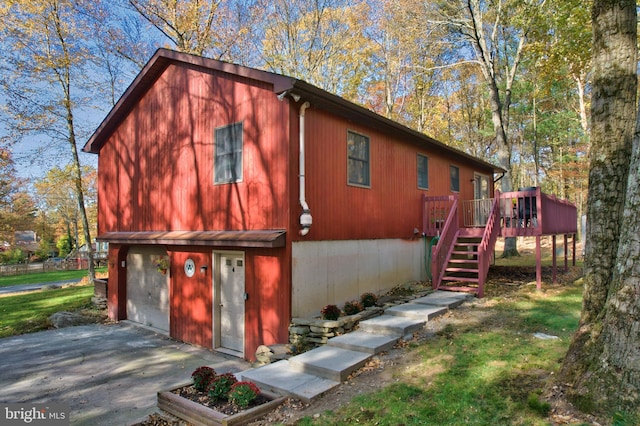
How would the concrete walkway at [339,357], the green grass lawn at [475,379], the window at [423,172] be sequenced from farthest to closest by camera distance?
the window at [423,172] → the concrete walkway at [339,357] → the green grass lawn at [475,379]

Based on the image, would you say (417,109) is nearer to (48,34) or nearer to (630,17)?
(48,34)

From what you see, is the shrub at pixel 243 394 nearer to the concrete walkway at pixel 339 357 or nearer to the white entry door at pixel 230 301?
the concrete walkway at pixel 339 357

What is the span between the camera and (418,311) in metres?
7.66

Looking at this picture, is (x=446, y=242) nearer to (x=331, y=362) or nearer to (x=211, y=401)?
(x=331, y=362)

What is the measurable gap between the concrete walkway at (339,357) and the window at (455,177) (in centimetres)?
671

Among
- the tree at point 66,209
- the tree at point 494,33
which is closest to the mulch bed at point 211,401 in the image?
the tree at point 494,33

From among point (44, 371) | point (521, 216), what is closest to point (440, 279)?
point (521, 216)

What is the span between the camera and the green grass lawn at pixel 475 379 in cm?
396

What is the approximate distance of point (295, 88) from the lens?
7129 millimetres

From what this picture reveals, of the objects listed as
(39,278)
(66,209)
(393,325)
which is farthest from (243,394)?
(66,209)

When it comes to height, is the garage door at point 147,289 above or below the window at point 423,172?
below

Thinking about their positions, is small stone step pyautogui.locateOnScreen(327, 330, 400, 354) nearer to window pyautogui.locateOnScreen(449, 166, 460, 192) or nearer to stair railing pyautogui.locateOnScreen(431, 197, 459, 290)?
stair railing pyautogui.locateOnScreen(431, 197, 459, 290)

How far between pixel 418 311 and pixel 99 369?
6455 millimetres

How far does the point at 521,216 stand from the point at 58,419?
1111 centimetres
